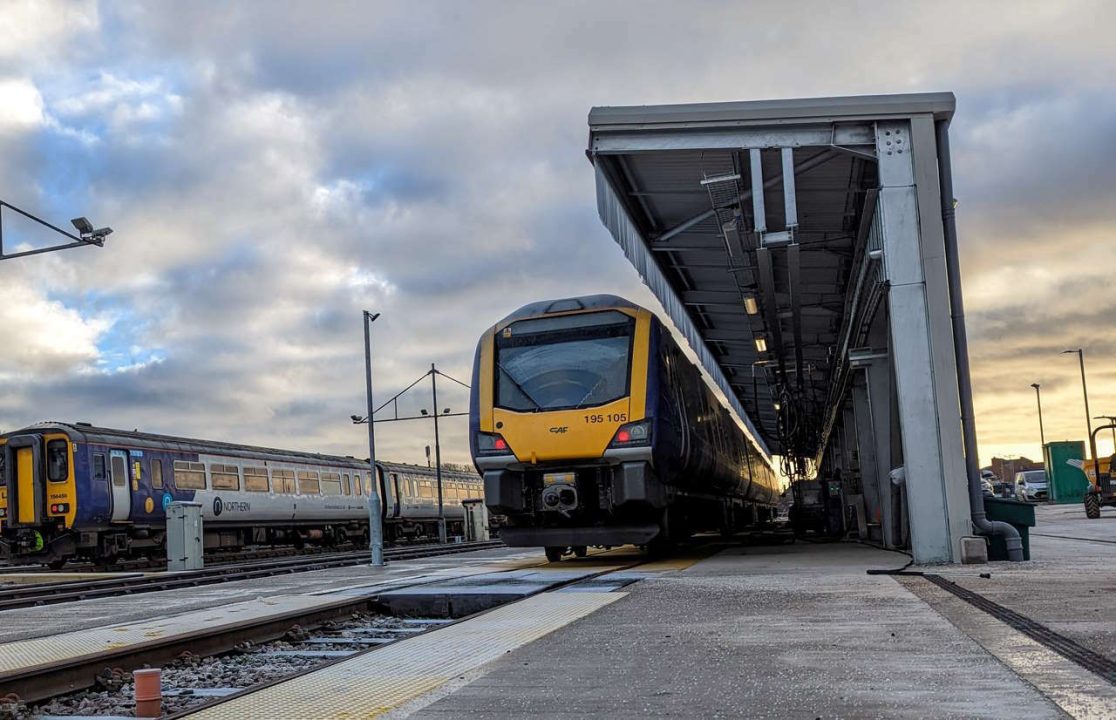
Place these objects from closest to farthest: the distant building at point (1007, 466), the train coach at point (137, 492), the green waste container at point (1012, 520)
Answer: the green waste container at point (1012, 520), the train coach at point (137, 492), the distant building at point (1007, 466)

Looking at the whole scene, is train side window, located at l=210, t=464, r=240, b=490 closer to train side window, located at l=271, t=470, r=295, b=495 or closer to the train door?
train side window, located at l=271, t=470, r=295, b=495

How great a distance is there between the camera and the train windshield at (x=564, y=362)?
1294 centimetres

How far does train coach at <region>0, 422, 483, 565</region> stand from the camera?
20734 mm

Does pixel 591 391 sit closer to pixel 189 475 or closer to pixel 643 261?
pixel 643 261

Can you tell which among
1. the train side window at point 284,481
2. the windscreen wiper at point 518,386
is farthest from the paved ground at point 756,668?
the train side window at point 284,481

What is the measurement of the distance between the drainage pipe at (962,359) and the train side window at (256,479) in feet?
62.3

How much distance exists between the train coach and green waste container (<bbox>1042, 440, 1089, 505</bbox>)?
30496 mm

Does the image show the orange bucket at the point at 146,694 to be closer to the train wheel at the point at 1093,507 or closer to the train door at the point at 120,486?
the train door at the point at 120,486

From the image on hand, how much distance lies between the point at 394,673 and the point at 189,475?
1996cm

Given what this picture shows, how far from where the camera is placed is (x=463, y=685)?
181 inches

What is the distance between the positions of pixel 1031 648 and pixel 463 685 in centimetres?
266

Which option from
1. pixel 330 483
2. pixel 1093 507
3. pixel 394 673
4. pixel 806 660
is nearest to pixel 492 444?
pixel 394 673

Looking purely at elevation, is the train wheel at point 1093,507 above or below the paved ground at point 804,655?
below

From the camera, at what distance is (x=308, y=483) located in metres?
29.2
